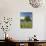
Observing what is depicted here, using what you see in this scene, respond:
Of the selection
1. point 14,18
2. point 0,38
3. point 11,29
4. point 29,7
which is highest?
point 29,7

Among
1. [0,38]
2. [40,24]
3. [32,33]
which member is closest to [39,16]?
[40,24]

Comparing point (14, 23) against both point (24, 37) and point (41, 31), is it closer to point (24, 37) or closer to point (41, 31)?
point (24, 37)

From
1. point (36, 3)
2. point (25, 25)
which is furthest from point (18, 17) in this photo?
point (36, 3)

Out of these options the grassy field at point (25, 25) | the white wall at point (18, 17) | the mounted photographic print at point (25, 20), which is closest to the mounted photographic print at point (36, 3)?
the white wall at point (18, 17)

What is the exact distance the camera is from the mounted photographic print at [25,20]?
17.0 feet

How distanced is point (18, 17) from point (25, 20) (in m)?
0.30

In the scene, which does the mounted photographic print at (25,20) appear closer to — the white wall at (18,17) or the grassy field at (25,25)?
the grassy field at (25,25)

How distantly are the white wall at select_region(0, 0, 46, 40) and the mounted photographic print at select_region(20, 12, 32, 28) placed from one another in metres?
0.12

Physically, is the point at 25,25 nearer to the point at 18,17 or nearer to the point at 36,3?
the point at 18,17

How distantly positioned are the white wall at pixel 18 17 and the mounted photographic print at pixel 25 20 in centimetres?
12

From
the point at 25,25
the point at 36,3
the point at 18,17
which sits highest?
the point at 36,3

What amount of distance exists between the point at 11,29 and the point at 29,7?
1.13 m

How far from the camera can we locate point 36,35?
205 inches

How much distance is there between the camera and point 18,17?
518 centimetres
